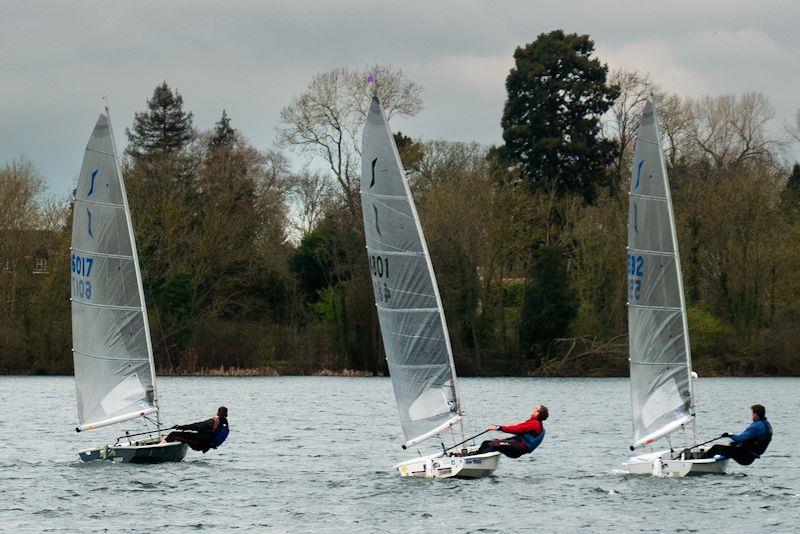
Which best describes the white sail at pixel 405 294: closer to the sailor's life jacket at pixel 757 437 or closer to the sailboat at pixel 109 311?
the sailor's life jacket at pixel 757 437

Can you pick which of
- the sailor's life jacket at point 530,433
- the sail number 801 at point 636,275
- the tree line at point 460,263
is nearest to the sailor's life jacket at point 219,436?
the sailor's life jacket at point 530,433

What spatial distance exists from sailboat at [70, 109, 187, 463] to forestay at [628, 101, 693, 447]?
28.2ft

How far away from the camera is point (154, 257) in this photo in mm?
66812

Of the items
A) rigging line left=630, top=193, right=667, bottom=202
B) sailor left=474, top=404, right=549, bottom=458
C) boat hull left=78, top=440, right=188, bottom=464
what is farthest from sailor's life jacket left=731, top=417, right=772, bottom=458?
boat hull left=78, top=440, right=188, bottom=464

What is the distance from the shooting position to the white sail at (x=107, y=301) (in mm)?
28297

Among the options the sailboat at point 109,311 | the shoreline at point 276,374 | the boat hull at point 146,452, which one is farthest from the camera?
the shoreline at point 276,374

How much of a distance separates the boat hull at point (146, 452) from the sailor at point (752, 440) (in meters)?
9.99

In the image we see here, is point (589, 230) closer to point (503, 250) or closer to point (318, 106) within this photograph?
point (503, 250)

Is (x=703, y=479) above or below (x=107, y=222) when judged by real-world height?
below

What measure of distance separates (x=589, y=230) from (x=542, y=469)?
3639cm

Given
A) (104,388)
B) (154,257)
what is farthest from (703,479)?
(154,257)

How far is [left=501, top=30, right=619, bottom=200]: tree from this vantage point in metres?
72.9

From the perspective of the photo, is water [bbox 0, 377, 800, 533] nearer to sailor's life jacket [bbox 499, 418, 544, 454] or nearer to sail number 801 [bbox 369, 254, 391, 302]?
sailor's life jacket [bbox 499, 418, 544, 454]

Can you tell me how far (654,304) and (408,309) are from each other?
4.48 m
